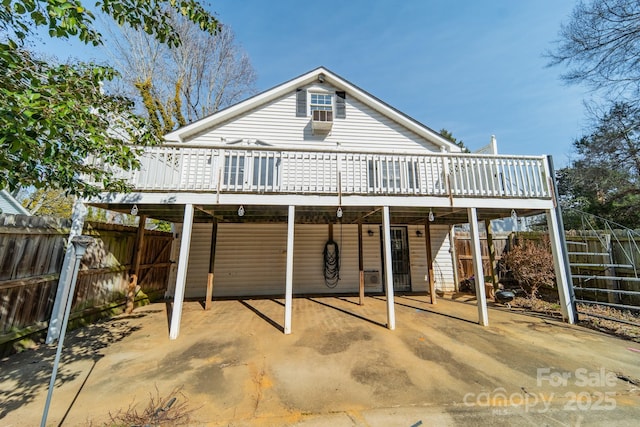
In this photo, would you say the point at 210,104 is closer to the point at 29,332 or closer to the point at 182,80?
the point at 182,80

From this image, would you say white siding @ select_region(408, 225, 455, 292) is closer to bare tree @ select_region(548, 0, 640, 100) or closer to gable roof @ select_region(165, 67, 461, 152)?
gable roof @ select_region(165, 67, 461, 152)

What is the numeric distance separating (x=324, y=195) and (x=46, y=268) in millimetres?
5196

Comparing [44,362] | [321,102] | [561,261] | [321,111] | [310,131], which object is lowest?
[44,362]

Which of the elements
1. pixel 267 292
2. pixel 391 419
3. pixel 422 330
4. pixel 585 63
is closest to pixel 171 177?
pixel 267 292

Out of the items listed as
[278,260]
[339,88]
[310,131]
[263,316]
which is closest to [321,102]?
[339,88]

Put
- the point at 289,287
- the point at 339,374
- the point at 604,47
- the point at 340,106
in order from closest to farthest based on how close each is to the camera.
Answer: the point at 339,374 < the point at 289,287 < the point at 604,47 < the point at 340,106

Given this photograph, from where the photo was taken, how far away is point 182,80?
14.2m

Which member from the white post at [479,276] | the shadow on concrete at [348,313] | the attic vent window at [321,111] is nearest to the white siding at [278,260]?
the shadow on concrete at [348,313]

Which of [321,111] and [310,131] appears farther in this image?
[310,131]

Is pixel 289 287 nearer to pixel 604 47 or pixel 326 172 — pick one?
pixel 326 172

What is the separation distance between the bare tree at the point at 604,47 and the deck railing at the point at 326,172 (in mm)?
6220

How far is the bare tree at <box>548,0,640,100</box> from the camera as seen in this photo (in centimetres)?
744

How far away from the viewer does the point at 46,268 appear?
422 centimetres

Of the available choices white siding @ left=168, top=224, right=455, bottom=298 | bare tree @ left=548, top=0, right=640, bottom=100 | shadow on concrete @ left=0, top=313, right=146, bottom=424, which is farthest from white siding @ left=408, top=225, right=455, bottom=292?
shadow on concrete @ left=0, top=313, right=146, bottom=424
